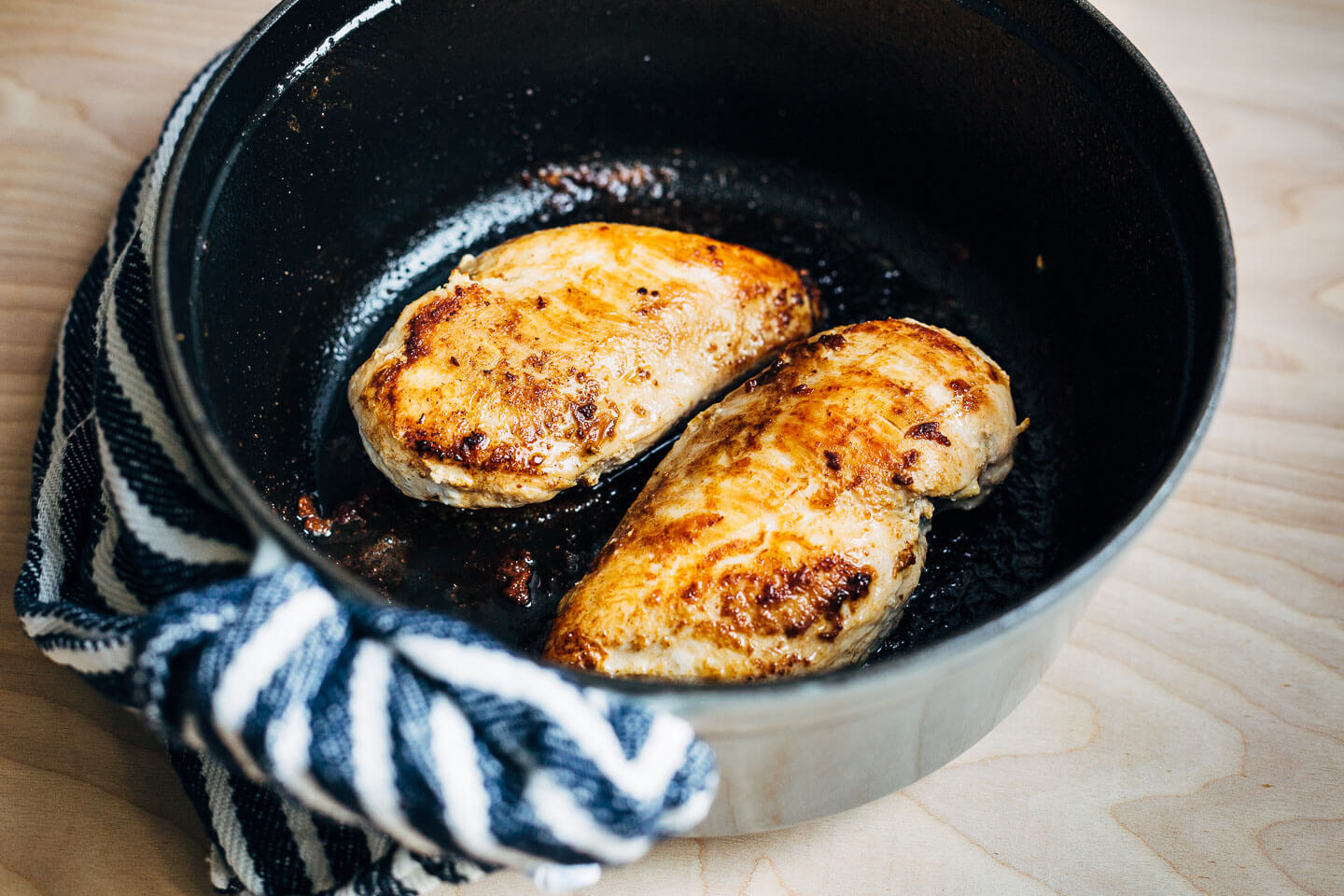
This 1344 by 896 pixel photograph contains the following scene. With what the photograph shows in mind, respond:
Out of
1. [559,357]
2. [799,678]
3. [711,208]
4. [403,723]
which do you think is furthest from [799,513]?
[711,208]

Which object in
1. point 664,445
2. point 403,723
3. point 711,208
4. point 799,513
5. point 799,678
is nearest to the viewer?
point 403,723

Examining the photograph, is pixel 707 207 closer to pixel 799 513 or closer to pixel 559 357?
pixel 559 357

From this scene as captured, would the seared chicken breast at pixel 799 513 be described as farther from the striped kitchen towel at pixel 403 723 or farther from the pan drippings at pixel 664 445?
the striped kitchen towel at pixel 403 723

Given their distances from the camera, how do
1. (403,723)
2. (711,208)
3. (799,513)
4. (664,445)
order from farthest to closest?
(711,208)
(664,445)
(799,513)
(403,723)

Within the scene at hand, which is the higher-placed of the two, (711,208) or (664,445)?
(711,208)

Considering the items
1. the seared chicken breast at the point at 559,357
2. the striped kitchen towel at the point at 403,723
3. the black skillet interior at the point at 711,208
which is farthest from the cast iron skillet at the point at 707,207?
the striped kitchen towel at the point at 403,723

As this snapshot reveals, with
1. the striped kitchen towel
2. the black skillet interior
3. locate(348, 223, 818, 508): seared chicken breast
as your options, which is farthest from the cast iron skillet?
the striped kitchen towel
